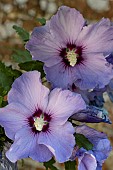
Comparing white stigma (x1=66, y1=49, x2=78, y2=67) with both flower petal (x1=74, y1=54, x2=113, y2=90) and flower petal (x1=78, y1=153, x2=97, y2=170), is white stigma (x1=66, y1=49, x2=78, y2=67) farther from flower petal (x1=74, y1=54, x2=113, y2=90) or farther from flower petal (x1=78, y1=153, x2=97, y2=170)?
flower petal (x1=78, y1=153, x2=97, y2=170)

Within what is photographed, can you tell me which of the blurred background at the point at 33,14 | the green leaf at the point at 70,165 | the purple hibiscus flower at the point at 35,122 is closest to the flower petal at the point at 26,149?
the purple hibiscus flower at the point at 35,122

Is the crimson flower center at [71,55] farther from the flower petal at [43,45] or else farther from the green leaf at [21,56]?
the green leaf at [21,56]

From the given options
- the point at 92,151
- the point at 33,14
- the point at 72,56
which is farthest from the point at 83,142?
the point at 33,14

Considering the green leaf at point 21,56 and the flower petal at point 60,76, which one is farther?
the green leaf at point 21,56

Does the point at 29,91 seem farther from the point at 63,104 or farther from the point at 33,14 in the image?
the point at 33,14

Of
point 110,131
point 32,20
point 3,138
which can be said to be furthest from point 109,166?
point 3,138

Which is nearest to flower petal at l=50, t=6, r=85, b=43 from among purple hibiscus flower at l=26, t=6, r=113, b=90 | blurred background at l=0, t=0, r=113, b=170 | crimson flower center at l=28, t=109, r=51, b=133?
purple hibiscus flower at l=26, t=6, r=113, b=90
